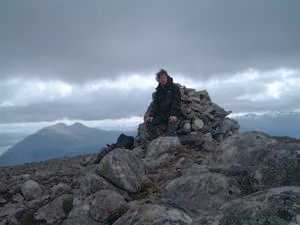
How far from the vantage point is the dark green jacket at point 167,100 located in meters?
22.2

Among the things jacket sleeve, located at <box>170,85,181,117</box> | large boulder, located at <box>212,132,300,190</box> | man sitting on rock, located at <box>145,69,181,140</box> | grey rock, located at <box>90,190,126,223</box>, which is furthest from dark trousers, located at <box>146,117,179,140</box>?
grey rock, located at <box>90,190,126,223</box>

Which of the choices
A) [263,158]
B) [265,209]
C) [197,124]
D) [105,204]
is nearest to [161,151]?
[197,124]

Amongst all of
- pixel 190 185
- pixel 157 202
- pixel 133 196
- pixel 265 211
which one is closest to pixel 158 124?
pixel 133 196

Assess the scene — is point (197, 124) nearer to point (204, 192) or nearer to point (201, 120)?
point (201, 120)

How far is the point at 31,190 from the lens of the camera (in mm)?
18891

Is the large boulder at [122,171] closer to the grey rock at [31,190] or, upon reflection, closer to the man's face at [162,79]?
the grey rock at [31,190]

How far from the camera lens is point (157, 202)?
28.7ft

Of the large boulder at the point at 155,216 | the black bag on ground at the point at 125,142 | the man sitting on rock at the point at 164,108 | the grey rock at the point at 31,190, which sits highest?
the man sitting on rock at the point at 164,108

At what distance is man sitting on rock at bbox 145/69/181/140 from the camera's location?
2209 cm

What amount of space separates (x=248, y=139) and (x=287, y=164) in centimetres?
305

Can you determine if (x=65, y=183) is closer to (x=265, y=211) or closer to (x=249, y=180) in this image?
(x=249, y=180)

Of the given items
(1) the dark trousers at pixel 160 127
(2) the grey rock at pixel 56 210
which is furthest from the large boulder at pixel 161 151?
(2) the grey rock at pixel 56 210

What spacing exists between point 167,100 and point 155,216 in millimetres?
14387

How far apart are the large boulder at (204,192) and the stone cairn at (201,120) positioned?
488 inches
